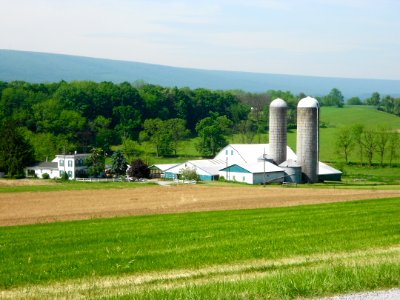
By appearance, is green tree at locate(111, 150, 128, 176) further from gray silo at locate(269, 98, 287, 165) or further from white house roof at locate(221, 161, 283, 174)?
gray silo at locate(269, 98, 287, 165)

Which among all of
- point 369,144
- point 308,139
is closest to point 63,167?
point 308,139

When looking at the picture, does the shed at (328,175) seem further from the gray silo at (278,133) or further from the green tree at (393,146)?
the green tree at (393,146)

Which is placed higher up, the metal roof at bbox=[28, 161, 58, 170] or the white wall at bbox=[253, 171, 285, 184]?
the metal roof at bbox=[28, 161, 58, 170]

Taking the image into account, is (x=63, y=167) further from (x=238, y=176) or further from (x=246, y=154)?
(x=246, y=154)

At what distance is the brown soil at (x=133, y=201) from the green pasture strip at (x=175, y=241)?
6.67 meters

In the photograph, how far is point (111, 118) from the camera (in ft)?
406

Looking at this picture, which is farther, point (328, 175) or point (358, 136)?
point (358, 136)

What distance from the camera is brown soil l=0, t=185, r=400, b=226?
36.9 m

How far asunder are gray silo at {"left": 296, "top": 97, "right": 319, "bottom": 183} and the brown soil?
14305 mm

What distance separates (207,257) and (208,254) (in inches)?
17.9

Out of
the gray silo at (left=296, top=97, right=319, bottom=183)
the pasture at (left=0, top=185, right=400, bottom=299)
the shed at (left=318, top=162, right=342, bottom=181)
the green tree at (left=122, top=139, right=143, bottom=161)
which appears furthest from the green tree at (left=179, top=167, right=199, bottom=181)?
the pasture at (left=0, top=185, right=400, bottom=299)

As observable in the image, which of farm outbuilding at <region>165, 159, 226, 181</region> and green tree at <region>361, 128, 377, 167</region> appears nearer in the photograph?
farm outbuilding at <region>165, 159, 226, 181</region>

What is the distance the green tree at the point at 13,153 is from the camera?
73.9 m

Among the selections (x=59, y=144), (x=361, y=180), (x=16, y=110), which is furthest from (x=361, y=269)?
(x=16, y=110)
